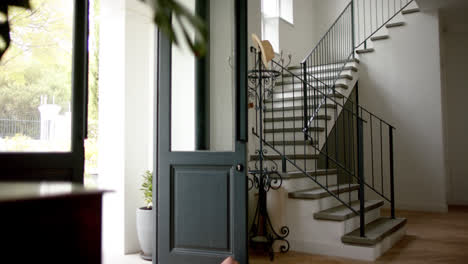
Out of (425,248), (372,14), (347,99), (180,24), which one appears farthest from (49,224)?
(372,14)

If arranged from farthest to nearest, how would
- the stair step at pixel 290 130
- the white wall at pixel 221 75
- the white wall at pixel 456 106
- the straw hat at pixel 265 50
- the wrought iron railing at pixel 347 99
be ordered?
the white wall at pixel 456 106 < the wrought iron railing at pixel 347 99 < the stair step at pixel 290 130 < the straw hat at pixel 265 50 < the white wall at pixel 221 75

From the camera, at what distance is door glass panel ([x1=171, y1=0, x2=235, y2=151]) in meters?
3.49

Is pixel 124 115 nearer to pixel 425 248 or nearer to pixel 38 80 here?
pixel 38 80

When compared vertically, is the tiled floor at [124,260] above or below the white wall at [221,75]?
below

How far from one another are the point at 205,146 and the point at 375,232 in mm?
2081

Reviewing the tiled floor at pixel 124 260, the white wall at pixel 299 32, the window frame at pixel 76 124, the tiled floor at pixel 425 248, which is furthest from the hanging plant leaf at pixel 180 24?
the white wall at pixel 299 32

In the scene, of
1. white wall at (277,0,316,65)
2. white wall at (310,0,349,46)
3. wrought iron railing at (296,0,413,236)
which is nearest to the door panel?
wrought iron railing at (296,0,413,236)

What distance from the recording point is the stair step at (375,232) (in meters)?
3.84

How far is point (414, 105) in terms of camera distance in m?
6.95

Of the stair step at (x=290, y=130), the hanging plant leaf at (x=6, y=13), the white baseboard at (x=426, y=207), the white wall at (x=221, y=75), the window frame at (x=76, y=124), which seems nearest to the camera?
the hanging plant leaf at (x=6, y=13)

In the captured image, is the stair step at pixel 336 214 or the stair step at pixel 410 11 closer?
the stair step at pixel 336 214

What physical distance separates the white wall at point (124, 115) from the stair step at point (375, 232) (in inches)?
90.7

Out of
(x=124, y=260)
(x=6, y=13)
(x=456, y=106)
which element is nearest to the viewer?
(x=6, y=13)

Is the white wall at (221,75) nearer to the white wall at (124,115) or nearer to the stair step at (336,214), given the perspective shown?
the white wall at (124,115)
